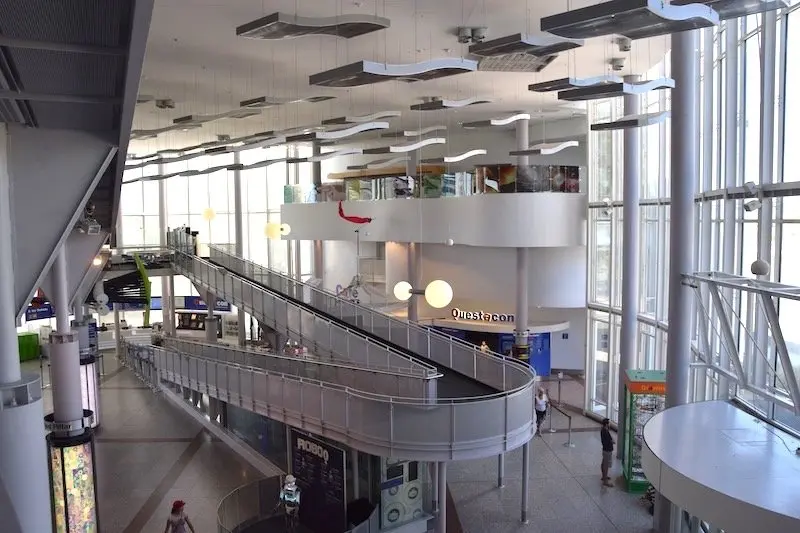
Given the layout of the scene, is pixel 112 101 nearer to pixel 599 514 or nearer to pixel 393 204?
pixel 599 514

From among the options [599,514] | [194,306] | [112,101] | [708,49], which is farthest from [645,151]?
[194,306]

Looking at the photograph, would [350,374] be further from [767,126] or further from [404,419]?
[767,126]

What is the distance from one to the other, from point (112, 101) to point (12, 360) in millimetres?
4106

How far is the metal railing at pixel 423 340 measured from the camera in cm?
1476

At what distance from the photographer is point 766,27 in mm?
10672

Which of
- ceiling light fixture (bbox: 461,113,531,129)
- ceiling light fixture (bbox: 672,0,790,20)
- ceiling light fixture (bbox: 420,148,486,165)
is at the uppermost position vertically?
ceiling light fixture (bbox: 461,113,531,129)

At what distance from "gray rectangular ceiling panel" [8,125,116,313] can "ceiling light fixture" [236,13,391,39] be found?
3052mm

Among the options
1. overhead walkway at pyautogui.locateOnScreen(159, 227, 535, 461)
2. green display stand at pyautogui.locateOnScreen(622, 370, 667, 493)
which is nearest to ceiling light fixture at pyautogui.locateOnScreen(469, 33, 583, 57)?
→ overhead walkway at pyautogui.locateOnScreen(159, 227, 535, 461)

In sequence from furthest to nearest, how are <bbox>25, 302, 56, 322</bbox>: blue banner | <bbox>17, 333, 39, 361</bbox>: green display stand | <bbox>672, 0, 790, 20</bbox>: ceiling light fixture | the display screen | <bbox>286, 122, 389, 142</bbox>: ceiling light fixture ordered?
<bbox>25, 302, 56, 322</bbox>: blue banner < <bbox>17, 333, 39, 361</bbox>: green display stand < <bbox>286, 122, 389, 142</bbox>: ceiling light fixture < the display screen < <bbox>672, 0, 790, 20</bbox>: ceiling light fixture

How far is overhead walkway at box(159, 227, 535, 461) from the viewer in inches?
478

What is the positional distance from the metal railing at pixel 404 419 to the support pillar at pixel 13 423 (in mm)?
5273

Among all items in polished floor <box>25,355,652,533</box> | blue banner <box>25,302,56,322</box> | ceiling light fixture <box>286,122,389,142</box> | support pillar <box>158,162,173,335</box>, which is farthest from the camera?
support pillar <box>158,162,173,335</box>

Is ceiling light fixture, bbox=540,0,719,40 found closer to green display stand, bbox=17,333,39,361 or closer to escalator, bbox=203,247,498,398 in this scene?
escalator, bbox=203,247,498,398

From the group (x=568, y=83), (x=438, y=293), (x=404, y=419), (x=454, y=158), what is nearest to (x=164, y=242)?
(x=454, y=158)
